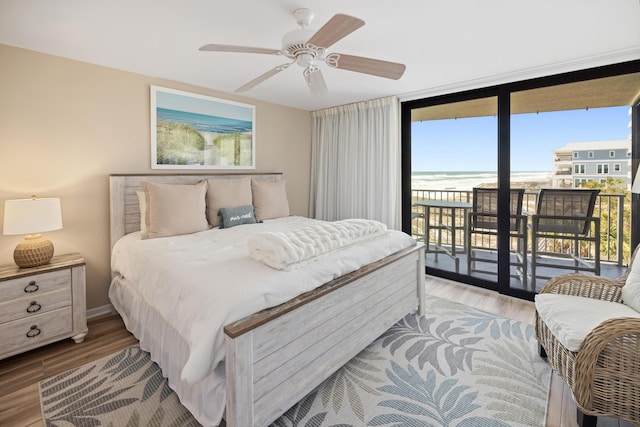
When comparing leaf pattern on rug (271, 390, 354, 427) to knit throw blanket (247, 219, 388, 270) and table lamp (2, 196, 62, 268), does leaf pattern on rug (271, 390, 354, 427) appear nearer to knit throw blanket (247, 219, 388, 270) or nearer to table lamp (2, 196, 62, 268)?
knit throw blanket (247, 219, 388, 270)

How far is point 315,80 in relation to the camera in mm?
2246

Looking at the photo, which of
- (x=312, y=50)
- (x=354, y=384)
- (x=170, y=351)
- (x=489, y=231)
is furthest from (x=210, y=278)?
(x=489, y=231)

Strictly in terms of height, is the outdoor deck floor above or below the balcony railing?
below

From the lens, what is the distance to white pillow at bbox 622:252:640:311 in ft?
5.98

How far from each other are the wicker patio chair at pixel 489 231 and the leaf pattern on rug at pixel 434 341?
4.17 ft

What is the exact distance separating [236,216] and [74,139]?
1550mm

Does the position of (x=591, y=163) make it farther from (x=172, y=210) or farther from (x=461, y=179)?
(x=172, y=210)

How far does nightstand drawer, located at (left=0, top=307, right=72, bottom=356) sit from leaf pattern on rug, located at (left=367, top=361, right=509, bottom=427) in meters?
2.36

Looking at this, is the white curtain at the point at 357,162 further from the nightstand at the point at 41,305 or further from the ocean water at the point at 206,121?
the nightstand at the point at 41,305

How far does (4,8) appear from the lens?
6.21 feet

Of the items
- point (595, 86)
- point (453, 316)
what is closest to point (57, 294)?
point (453, 316)

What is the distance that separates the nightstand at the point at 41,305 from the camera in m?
2.12

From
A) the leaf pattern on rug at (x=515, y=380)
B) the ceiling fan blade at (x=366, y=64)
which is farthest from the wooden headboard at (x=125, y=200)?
the leaf pattern on rug at (x=515, y=380)

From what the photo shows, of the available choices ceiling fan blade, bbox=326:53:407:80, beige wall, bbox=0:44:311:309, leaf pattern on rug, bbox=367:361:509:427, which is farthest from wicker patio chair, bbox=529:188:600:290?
beige wall, bbox=0:44:311:309
